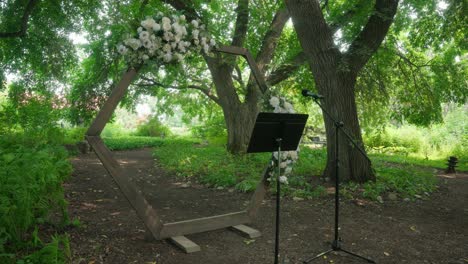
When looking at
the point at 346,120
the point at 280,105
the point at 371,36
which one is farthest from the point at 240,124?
the point at 280,105

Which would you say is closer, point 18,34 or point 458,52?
point 18,34

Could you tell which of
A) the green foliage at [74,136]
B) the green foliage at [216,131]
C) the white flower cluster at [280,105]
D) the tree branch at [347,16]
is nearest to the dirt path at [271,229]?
the white flower cluster at [280,105]

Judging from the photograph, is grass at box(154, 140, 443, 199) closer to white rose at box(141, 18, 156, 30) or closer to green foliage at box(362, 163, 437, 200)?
green foliage at box(362, 163, 437, 200)

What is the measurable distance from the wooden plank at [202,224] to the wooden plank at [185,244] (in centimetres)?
11

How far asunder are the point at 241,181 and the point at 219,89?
4674 millimetres

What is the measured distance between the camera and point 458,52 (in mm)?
10805

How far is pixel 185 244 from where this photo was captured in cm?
423

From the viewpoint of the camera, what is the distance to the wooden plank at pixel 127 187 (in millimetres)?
4082

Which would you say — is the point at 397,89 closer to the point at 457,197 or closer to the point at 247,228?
the point at 457,197

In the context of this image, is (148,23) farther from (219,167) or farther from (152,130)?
(152,130)

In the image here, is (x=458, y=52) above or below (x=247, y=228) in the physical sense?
above

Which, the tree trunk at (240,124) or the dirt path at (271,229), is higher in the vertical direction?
the tree trunk at (240,124)

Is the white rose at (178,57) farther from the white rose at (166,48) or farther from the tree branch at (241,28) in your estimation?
the tree branch at (241,28)

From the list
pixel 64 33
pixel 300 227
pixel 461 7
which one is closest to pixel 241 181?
pixel 300 227
